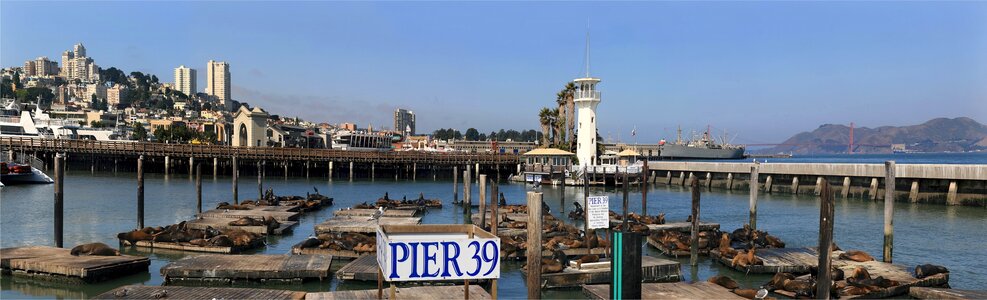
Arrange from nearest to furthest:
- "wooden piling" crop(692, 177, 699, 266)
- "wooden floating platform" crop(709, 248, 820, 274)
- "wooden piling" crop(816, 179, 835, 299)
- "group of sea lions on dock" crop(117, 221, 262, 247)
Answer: "wooden piling" crop(816, 179, 835, 299)
"wooden floating platform" crop(709, 248, 820, 274)
"wooden piling" crop(692, 177, 699, 266)
"group of sea lions on dock" crop(117, 221, 262, 247)

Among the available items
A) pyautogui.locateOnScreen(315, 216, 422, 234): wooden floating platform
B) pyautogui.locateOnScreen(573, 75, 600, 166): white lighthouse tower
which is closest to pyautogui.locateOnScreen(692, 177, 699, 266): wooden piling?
pyautogui.locateOnScreen(315, 216, 422, 234): wooden floating platform

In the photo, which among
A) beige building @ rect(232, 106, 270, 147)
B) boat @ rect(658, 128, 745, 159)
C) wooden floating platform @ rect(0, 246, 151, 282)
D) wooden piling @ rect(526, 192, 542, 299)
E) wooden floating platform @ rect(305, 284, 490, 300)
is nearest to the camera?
wooden piling @ rect(526, 192, 542, 299)

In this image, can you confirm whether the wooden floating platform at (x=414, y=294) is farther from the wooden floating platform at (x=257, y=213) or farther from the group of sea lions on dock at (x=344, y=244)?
the wooden floating platform at (x=257, y=213)

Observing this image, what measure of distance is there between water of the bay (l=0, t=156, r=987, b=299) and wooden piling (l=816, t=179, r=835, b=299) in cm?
536

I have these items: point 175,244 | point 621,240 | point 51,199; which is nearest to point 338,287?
point 175,244

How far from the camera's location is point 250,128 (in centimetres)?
8550

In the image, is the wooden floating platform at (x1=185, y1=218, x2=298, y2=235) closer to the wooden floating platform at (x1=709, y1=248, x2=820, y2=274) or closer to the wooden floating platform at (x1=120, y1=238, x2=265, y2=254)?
the wooden floating platform at (x1=120, y1=238, x2=265, y2=254)

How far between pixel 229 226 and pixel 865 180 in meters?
37.1

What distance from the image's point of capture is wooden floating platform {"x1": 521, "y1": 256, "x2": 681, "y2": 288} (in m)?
16.0

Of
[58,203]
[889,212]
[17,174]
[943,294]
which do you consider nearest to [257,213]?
[58,203]

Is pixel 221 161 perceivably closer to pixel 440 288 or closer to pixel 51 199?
pixel 51 199

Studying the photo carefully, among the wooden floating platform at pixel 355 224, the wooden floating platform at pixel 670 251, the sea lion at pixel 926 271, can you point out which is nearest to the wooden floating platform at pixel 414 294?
the wooden floating platform at pixel 670 251

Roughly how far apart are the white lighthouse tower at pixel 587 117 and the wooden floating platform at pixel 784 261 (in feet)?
133

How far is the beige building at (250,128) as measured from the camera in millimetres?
85438
